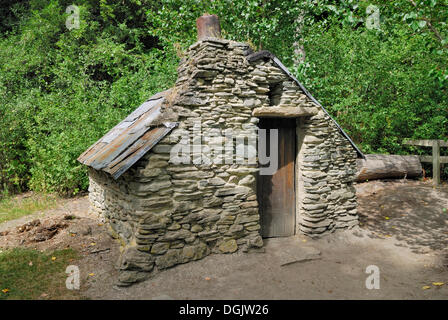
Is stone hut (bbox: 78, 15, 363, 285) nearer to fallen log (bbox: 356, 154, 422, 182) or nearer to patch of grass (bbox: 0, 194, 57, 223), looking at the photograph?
fallen log (bbox: 356, 154, 422, 182)

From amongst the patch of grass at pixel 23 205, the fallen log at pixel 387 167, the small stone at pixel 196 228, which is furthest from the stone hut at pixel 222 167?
the patch of grass at pixel 23 205

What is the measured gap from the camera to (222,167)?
504 centimetres

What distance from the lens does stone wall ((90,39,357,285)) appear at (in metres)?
4.46

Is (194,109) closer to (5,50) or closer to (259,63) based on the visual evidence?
(259,63)

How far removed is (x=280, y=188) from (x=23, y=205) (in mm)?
7375

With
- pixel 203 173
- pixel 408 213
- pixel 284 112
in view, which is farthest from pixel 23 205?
pixel 408 213

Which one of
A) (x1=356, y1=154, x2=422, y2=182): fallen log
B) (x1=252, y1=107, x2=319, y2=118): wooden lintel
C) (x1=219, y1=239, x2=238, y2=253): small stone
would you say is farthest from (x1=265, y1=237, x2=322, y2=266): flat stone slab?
(x1=356, y1=154, x2=422, y2=182): fallen log

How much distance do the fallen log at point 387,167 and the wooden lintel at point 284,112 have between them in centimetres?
415

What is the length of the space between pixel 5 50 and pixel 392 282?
1458cm

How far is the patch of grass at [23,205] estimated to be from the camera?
25.7 ft

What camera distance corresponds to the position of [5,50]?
11750 mm

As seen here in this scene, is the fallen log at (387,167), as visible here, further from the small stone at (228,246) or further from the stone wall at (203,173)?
the small stone at (228,246)

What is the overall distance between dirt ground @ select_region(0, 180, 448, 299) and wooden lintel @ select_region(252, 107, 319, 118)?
2415 mm

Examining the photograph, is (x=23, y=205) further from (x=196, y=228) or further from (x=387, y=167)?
(x=387, y=167)
